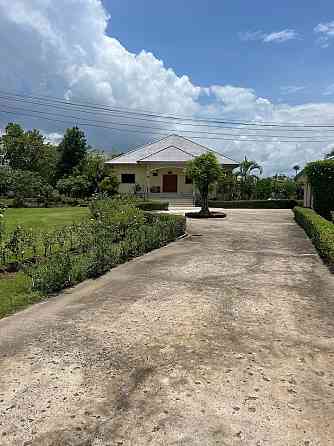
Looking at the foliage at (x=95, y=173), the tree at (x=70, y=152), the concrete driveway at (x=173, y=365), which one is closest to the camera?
the concrete driveway at (x=173, y=365)

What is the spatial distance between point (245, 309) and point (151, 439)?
325 centimetres

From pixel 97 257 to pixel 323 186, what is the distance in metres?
15.3

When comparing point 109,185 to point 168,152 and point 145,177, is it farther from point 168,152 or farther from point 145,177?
point 168,152

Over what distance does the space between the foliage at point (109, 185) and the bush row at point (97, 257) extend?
823 inches

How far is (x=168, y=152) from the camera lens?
119ft

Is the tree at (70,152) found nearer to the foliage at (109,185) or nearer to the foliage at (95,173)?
the foliage at (95,173)

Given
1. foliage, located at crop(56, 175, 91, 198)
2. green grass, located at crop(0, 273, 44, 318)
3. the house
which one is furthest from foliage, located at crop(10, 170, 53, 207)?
green grass, located at crop(0, 273, 44, 318)

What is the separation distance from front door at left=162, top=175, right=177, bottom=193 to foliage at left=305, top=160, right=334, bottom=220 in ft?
57.0

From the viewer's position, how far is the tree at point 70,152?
4347cm

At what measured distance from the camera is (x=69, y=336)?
482cm

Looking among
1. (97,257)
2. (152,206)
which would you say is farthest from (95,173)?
(97,257)

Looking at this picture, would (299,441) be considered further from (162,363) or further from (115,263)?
(115,263)

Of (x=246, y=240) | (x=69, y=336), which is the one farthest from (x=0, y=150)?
(x=69, y=336)

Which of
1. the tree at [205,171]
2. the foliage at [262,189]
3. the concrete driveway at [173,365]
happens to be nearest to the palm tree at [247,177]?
the foliage at [262,189]
